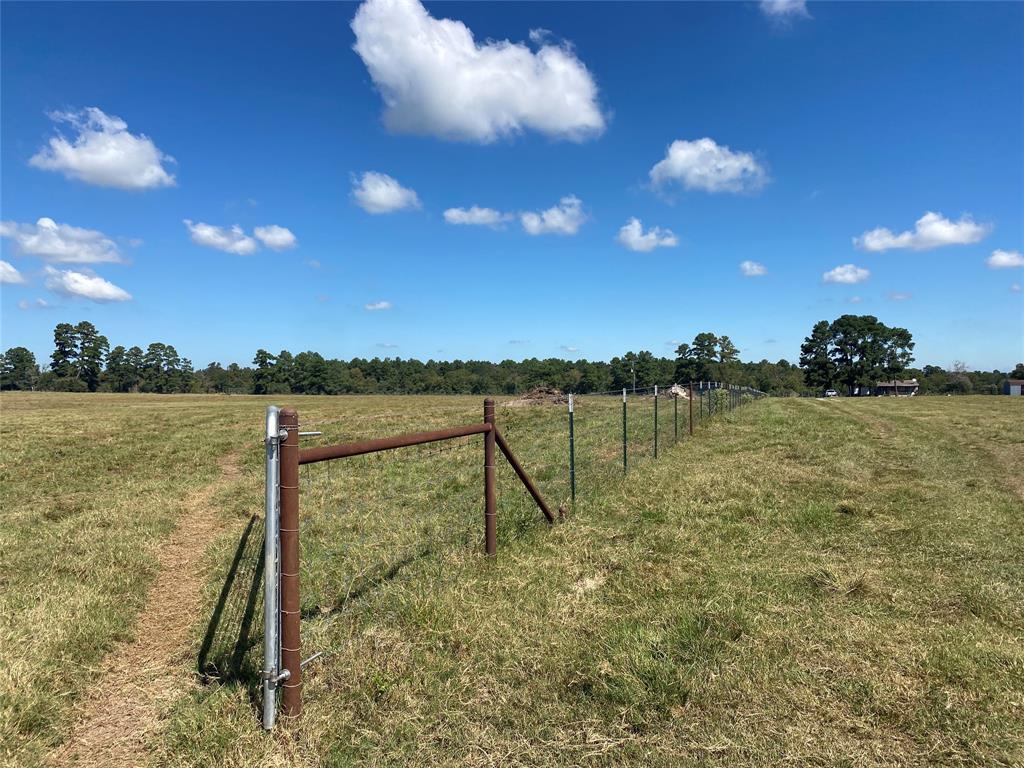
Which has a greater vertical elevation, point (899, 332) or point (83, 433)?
point (899, 332)

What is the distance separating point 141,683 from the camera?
11.9 feet

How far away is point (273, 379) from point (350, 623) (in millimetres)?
130138

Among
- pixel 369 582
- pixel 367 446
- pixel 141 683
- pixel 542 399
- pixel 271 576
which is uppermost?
pixel 367 446

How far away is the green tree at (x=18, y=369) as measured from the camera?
119 metres

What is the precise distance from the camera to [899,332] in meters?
97.4

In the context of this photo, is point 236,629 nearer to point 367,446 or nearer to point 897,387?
point 367,446

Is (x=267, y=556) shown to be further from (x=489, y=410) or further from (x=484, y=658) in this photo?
(x=489, y=410)

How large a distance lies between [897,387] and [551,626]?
4943 inches

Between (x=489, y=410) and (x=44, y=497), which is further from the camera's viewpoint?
(x=44, y=497)

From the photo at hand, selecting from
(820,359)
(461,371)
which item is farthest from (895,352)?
(461,371)

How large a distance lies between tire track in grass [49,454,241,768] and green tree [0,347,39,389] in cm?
15035

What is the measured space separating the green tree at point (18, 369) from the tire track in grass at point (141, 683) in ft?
493

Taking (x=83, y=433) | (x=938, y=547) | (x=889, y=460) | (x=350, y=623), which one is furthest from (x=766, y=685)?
(x=83, y=433)

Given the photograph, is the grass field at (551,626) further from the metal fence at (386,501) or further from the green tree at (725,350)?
the green tree at (725,350)
